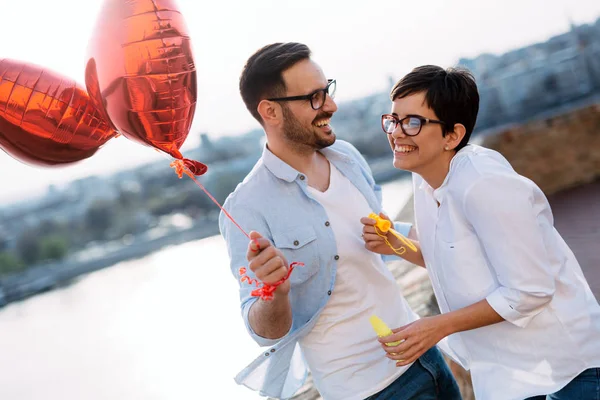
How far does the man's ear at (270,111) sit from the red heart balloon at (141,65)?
1.06 feet

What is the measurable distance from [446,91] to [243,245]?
584mm

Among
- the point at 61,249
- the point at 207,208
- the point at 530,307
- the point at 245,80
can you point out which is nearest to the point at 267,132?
the point at 245,80

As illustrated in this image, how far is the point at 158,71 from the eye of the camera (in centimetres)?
114

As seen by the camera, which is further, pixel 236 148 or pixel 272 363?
pixel 236 148

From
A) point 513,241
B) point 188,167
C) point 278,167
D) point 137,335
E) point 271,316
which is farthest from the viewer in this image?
point 137,335

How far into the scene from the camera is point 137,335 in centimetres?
1457

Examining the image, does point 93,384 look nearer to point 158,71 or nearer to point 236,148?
point 158,71

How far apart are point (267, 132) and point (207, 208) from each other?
33.8 metres

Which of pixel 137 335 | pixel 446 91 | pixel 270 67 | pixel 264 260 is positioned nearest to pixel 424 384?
pixel 264 260

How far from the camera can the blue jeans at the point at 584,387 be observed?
1118 mm

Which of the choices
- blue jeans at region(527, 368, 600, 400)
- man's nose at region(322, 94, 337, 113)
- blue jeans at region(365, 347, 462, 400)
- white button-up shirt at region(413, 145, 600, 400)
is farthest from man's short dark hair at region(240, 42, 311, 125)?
blue jeans at region(527, 368, 600, 400)

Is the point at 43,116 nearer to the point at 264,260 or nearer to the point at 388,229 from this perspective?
the point at 264,260

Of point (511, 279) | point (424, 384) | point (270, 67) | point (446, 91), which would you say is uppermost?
point (270, 67)

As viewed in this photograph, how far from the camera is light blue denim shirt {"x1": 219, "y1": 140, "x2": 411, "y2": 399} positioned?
1.38 meters
